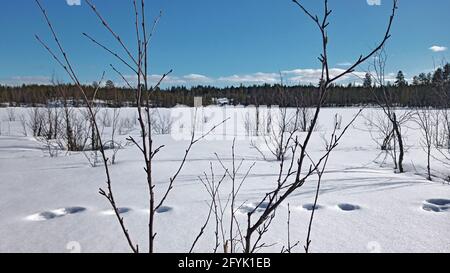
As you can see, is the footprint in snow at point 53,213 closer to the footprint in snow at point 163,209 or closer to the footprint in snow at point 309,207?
the footprint in snow at point 163,209

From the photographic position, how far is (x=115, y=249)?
1.90m

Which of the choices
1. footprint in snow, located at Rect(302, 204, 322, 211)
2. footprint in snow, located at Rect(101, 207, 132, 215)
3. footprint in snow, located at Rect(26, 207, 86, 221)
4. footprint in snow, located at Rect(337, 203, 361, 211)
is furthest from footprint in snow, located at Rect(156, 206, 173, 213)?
footprint in snow, located at Rect(337, 203, 361, 211)

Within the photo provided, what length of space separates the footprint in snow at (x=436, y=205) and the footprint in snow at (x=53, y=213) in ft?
10.6

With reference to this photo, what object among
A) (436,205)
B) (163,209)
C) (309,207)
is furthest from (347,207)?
(163,209)

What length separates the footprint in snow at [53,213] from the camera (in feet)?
8.09

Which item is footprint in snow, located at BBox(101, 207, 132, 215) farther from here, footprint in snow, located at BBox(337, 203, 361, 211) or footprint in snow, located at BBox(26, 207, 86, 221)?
footprint in snow, located at BBox(337, 203, 361, 211)

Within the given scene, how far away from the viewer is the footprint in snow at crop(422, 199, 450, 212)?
2533mm

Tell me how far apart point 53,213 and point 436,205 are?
142 inches

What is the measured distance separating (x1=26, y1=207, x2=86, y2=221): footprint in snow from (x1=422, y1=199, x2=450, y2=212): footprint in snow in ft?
10.6

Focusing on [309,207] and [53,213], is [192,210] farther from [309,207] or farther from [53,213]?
[53,213]

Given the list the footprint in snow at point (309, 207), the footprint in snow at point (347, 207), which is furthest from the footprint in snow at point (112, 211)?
the footprint in snow at point (347, 207)

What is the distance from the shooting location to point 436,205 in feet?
8.60
